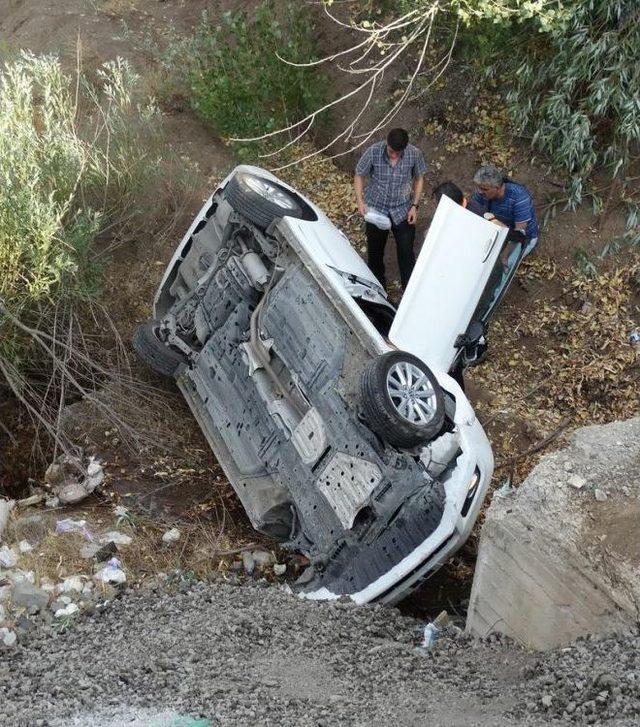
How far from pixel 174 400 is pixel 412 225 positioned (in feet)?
8.00

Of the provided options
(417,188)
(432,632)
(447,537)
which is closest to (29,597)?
(432,632)

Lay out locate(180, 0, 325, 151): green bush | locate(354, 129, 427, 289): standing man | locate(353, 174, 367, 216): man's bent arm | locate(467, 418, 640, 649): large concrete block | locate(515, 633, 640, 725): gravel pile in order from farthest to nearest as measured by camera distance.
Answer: locate(180, 0, 325, 151): green bush, locate(353, 174, 367, 216): man's bent arm, locate(354, 129, 427, 289): standing man, locate(467, 418, 640, 649): large concrete block, locate(515, 633, 640, 725): gravel pile

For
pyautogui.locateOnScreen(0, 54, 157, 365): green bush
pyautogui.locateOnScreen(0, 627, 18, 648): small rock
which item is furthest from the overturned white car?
pyautogui.locateOnScreen(0, 627, 18, 648): small rock

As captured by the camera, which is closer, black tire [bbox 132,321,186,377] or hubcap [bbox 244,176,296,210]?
hubcap [bbox 244,176,296,210]

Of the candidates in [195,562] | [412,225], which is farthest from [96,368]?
[412,225]

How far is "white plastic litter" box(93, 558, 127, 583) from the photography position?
5738 mm

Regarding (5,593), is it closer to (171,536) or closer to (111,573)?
(111,573)

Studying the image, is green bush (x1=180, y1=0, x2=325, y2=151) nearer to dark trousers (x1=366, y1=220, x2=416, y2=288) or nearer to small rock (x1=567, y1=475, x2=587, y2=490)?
dark trousers (x1=366, y1=220, x2=416, y2=288)

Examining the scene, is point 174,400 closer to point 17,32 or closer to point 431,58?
point 431,58

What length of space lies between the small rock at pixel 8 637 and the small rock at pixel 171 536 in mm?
1311

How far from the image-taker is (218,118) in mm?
9523

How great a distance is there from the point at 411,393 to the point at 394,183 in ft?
8.33

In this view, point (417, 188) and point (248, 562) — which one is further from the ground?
point (417, 188)

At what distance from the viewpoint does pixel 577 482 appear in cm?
488
